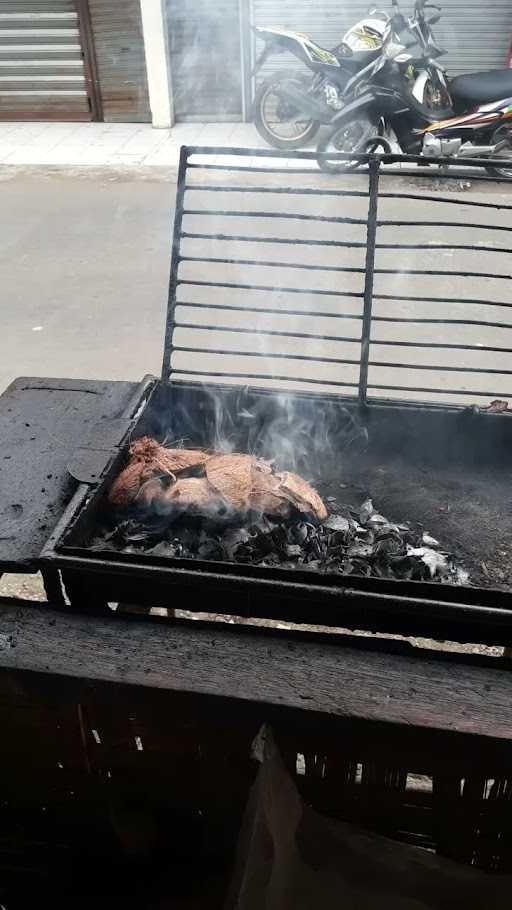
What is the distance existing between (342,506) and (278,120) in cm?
906

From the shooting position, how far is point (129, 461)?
259 cm

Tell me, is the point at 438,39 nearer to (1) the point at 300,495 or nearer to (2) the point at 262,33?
(2) the point at 262,33

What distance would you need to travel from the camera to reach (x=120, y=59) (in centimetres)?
1181

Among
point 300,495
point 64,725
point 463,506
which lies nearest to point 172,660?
point 64,725

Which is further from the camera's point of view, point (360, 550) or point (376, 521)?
point (376, 521)

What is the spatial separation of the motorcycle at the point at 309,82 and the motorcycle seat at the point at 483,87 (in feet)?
3.68

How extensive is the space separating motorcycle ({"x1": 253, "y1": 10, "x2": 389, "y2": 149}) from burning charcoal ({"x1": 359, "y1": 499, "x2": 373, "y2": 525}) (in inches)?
291

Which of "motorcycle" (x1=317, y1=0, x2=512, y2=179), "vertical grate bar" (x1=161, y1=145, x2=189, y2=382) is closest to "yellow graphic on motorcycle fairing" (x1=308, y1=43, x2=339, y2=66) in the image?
"motorcycle" (x1=317, y1=0, x2=512, y2=179)

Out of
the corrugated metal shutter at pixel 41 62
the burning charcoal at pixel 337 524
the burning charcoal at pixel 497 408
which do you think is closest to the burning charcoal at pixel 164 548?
the burning charcoal at pixel 337 524

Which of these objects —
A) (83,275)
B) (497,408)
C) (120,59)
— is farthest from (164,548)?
(120,59)

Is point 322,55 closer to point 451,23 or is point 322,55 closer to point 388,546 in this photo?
point 451,23

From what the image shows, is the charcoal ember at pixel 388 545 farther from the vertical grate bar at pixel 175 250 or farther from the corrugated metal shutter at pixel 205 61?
the corrugated metal shutter at pixel 205 61

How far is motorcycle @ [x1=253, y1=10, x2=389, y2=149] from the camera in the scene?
919cm

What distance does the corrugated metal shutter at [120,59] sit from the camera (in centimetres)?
1146
